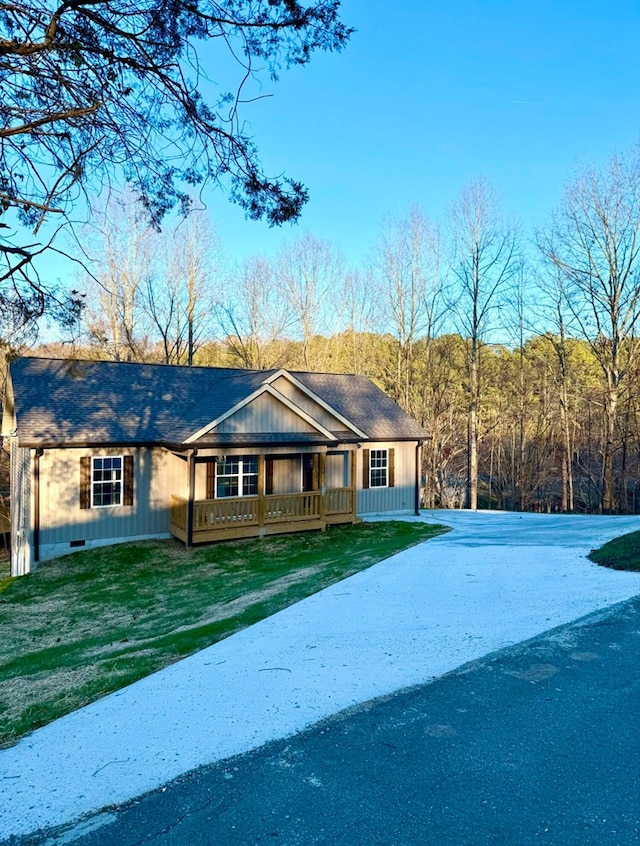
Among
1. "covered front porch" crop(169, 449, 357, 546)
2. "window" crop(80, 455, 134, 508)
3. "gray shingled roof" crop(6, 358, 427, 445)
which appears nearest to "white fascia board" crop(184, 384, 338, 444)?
"gray shingled roof" crop(6, 358, 427, 445)

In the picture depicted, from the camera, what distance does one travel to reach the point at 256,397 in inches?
606

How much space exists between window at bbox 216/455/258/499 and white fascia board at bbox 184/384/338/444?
1.39 meters

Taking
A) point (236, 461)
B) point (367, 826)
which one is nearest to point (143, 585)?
point (236, 461)

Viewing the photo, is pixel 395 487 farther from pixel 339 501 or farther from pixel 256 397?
pixel 256 397

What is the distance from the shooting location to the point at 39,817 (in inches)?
128

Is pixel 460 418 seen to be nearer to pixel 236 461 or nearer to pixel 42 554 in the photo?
pixel 236 461

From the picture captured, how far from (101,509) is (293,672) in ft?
34.9

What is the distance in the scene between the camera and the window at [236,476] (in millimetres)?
15820

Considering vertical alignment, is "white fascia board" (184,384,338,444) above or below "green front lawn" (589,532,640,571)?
above

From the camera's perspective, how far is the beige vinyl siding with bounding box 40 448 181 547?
→ 13773mm

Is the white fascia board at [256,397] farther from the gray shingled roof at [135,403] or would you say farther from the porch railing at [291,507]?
the porch railing at [291,507]

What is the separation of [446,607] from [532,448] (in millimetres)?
26484

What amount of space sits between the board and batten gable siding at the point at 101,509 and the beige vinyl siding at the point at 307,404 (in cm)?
369

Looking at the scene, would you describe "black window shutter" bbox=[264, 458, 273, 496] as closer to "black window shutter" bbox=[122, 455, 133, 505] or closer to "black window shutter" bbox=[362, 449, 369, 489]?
"black window shutter" bbox=[362, 449, 369, 489]
